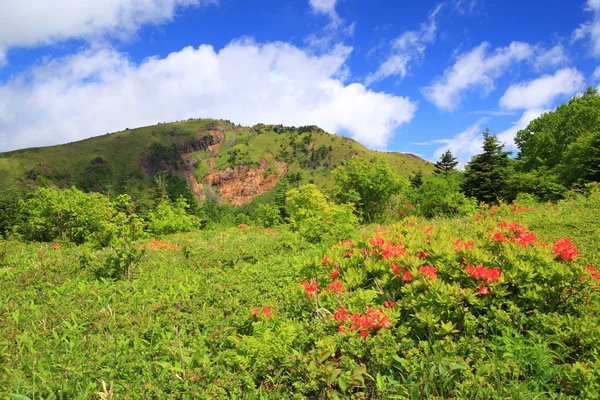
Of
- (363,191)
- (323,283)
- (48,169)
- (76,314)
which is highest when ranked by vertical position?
(48,169)

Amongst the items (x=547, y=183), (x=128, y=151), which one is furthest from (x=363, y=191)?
(x=128, y=151)

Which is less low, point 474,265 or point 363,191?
→ point 363,191

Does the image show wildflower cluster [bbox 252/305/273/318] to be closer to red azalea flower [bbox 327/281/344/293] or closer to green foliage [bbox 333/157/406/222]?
red azalea flower [bbox 327/281/344/293]

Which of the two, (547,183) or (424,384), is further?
(547,183)

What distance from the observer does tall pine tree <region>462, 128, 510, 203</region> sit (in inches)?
1192

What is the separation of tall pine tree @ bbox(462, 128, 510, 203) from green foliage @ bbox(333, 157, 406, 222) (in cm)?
920

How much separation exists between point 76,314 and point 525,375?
504cm

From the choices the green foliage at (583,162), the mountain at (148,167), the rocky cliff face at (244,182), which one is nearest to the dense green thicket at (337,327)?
the green foliage at (583,162)

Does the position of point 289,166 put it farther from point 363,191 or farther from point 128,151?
point 363,191

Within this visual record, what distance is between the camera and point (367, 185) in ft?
87.4

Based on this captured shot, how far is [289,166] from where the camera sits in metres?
196

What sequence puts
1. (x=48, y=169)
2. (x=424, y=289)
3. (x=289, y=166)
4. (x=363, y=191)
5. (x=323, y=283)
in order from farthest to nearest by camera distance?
(x=289, y=166) → (x=48, y=169) → (x=363, y=191) → (x=323, y=283) → (x=424, y=289)

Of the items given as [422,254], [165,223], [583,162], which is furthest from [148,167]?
[422,254]

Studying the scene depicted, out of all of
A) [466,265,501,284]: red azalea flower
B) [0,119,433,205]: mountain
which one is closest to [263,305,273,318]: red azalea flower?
[466,265,501,284]: red azalea flower
